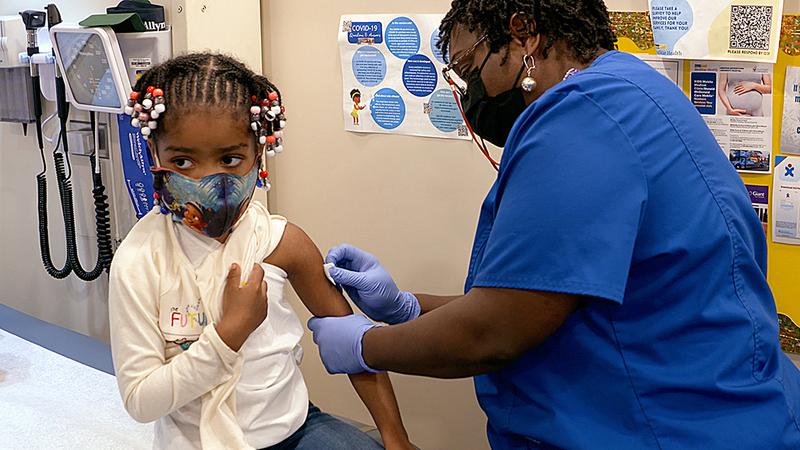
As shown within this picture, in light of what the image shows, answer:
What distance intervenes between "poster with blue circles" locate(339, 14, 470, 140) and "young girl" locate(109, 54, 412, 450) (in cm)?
71

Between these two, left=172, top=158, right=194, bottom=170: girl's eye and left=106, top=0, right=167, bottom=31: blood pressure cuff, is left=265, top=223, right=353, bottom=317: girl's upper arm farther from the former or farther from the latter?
left=106, top=0, right=167, bottom=31: blood pressure cuff

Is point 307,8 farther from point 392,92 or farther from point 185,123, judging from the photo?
point 185,123

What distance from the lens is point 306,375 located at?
2.54 metres

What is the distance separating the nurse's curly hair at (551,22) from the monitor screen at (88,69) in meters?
1.08

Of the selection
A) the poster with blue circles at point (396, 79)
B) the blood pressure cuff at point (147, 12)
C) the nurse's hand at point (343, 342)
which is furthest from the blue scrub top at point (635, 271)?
the blood pressure cuff at point (147, 12)

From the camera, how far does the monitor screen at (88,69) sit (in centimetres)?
209

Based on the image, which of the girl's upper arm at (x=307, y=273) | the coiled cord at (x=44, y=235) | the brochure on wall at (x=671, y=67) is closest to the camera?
the girl's upper arm at (x=307, y=273)

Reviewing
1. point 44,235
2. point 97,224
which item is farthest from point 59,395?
point 44,235

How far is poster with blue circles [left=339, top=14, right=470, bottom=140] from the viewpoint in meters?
2.10

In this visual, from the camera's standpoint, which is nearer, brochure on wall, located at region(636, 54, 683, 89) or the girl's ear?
the girl's ear

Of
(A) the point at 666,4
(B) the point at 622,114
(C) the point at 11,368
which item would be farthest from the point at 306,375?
(B) the point at 622,114

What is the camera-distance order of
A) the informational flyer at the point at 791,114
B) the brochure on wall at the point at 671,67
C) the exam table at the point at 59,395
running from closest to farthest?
the informational flyer at the point at 791,114, the brochure on wall at the point at 671,67, the exam table at the point at 59,395

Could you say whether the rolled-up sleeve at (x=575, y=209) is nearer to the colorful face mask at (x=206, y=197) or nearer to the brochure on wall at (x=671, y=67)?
the colorful face mask at (x=206, y=197)

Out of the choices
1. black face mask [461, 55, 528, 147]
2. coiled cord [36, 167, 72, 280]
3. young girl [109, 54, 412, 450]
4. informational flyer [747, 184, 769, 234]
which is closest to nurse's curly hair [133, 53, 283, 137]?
young girl [109, 54, 412, 450]
